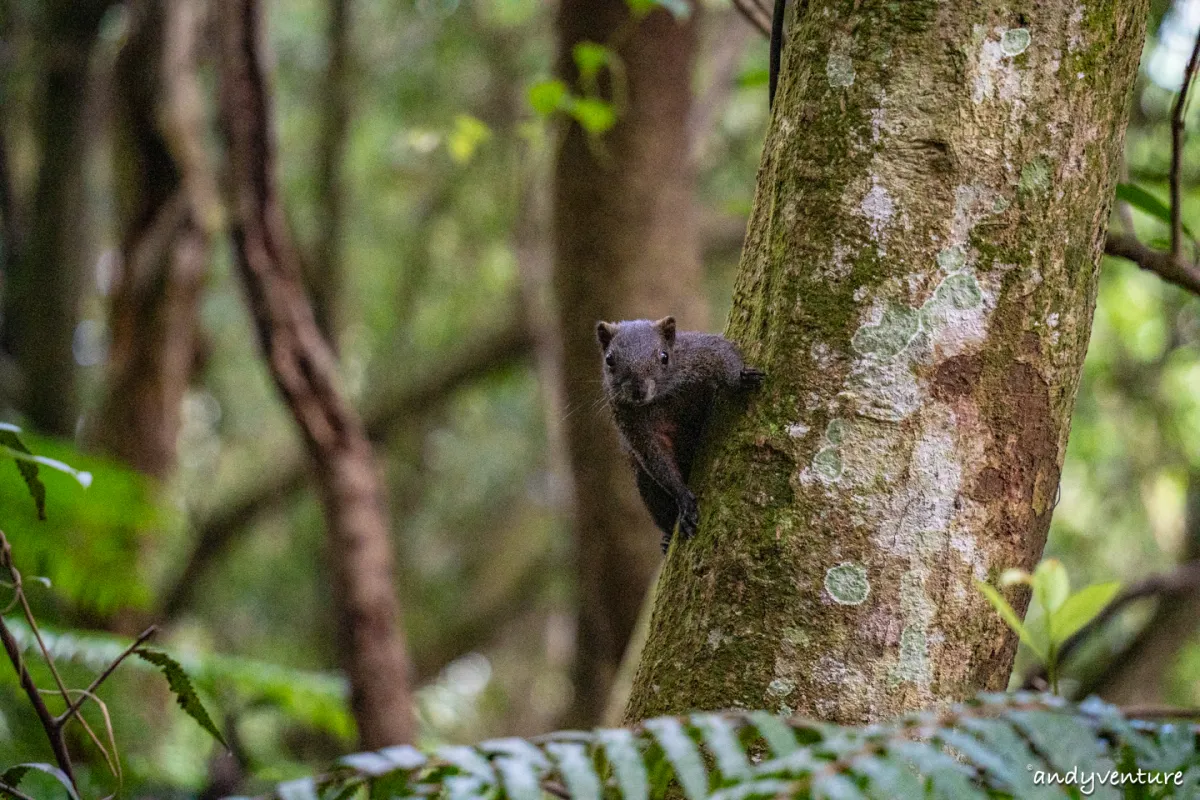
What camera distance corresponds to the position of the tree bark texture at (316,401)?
4.98 m

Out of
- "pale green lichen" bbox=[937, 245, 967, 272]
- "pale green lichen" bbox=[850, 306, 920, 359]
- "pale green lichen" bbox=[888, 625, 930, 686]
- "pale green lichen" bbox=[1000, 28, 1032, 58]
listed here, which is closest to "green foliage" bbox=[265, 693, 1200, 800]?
"pale green lichen" bbox=[888, 625, 930, 686]

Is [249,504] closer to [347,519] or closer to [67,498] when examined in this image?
[347,519]

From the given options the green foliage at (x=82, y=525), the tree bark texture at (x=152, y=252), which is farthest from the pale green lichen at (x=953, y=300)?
the tree bark texture at (x=152, y=252)

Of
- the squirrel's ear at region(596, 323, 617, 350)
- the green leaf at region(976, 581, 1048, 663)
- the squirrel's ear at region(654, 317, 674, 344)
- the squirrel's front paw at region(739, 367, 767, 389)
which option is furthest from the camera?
the squirrel's ear at region(596, 323, 617, 350)

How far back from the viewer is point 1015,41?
1900 mm

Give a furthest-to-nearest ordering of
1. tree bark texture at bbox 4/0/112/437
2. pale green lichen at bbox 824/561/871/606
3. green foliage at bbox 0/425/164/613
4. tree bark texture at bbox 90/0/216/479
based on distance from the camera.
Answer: tree bark texture at bbox 4/0/112/437 → tree bark texture at bbox 90/0/216/479 → green foliage at bbox 0/425/164/613 → pale green lichen at bbox 824/561/871/606

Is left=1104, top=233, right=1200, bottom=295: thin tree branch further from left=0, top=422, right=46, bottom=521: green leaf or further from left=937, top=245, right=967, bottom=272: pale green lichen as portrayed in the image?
left=0, top=422, right=46, bottom=521: green leaf

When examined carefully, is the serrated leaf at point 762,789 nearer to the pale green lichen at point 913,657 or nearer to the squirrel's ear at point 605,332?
the pale green lichen at point 913,657

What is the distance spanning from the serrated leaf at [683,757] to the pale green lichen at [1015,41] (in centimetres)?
134

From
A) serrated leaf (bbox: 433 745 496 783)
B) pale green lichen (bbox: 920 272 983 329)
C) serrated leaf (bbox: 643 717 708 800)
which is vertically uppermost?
pale green lichen (bbox: 920 272 983 329)

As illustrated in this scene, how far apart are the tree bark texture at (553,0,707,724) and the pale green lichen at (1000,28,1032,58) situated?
3663 millimetres

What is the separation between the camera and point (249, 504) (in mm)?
9719

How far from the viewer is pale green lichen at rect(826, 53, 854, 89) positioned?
197 cm

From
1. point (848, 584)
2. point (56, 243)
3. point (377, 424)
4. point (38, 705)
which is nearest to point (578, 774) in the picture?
point (848, 584)
